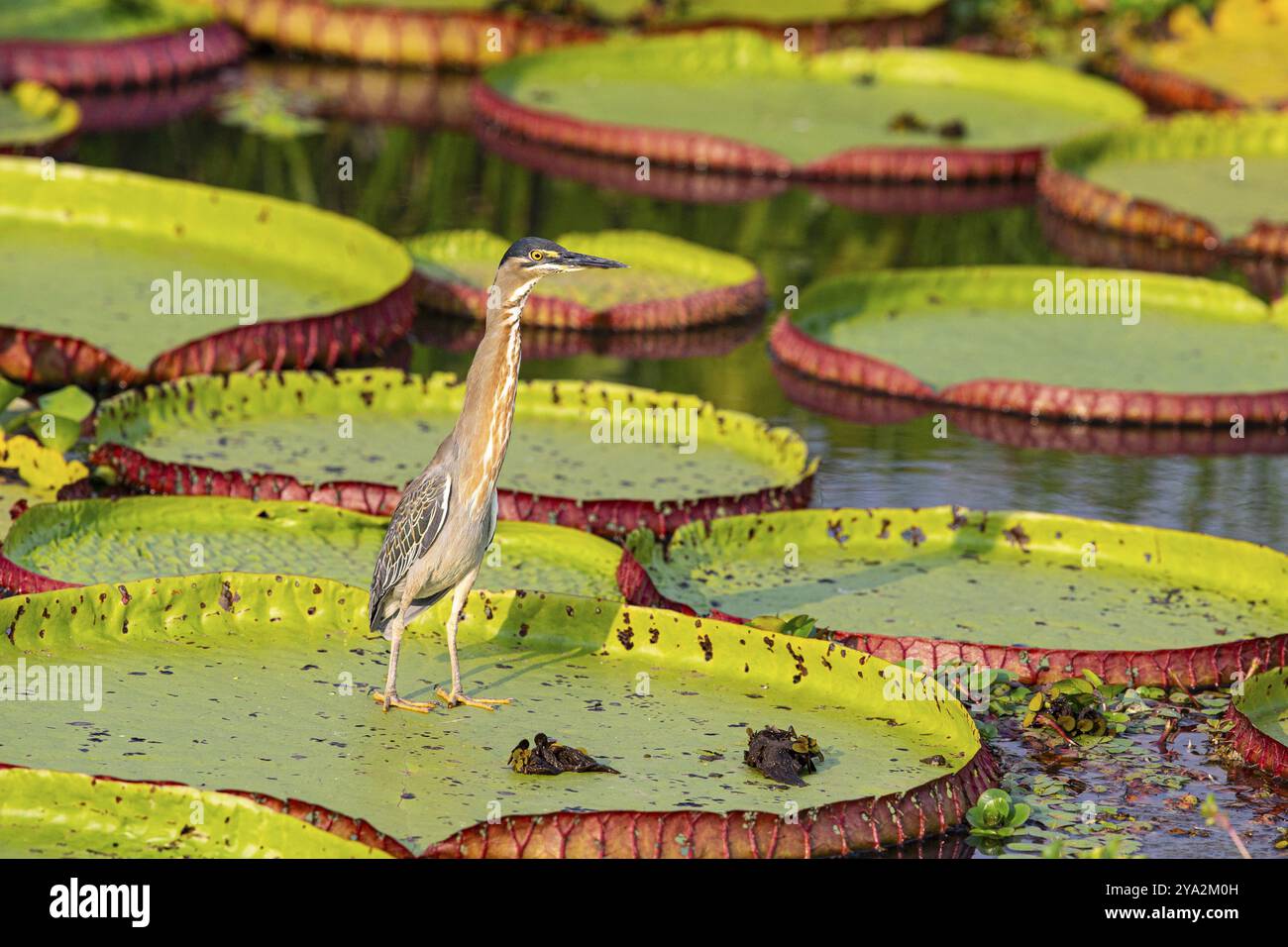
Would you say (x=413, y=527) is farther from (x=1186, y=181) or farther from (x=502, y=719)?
(x=1186, y=181)

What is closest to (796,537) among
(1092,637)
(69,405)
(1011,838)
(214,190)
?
(1092,637)

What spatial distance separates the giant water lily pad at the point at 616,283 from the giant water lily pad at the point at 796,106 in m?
2.97

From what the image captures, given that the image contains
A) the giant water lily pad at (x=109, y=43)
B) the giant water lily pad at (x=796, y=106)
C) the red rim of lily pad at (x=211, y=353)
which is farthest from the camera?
the giant water lily pad at (x=109, y=43)

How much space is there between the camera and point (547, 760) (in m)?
7.77

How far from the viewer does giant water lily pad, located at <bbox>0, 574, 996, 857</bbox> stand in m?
7.49

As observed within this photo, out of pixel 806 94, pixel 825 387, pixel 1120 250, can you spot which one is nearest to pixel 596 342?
pixel 825 387

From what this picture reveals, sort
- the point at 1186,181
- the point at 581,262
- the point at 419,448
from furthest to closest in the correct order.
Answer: the point at 1186,181 < the point at 419,448 < the point at 581,262

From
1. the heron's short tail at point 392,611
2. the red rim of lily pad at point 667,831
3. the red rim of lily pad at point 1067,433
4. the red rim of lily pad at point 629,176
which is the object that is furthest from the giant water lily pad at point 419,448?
the red rim of lily pad at point 629,176

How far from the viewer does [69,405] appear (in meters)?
11.5

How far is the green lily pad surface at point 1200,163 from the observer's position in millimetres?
17609

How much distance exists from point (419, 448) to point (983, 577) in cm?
296

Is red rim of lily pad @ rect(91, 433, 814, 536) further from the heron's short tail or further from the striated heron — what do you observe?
the striated heron

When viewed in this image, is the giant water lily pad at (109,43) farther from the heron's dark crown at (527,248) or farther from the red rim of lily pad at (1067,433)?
the heron's dark crown at (527,248)
